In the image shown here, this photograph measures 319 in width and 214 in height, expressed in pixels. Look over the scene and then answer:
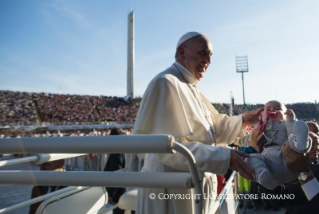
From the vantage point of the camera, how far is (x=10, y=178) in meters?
0.85

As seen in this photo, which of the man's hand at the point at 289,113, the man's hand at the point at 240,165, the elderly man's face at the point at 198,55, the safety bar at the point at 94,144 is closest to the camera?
the safety bar at the point at 94,144

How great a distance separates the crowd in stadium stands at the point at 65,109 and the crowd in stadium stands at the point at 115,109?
4.17 feet

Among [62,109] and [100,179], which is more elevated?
[62,109]

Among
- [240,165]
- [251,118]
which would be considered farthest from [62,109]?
[240,165]

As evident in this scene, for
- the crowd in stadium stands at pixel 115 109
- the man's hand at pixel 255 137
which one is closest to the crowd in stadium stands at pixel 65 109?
the crowd in stadium stands at pixel 115 109

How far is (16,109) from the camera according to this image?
27578 mm

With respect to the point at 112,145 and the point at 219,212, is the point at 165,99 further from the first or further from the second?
the point at 219,212

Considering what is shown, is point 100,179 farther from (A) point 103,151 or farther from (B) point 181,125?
(B) point 181,125

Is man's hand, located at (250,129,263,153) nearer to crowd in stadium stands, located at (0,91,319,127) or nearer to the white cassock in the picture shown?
the white cassock

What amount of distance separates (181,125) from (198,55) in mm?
622

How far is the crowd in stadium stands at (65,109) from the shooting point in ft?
94.4

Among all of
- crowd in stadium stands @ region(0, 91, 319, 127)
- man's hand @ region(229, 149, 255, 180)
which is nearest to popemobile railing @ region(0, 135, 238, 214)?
man's hand @ region(229, 149, 255, 180)

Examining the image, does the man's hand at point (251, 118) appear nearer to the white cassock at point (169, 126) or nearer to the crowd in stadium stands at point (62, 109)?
the white cassock at point (169, 126)

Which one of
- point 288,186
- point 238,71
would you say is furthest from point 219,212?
point 238,71
